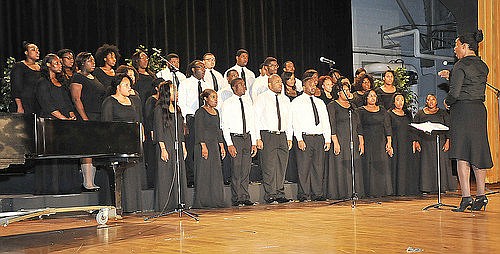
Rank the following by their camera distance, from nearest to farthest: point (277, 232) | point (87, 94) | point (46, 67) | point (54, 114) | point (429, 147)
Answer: point (277, 232), point (54, 114), point (46, 67), point (87, 94), point (429, 147)

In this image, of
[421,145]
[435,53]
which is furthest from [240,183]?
[435,53]

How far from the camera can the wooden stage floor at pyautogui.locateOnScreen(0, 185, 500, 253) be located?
402 cm

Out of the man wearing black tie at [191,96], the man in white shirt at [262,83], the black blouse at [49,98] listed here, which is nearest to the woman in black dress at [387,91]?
the man in white shirt at [262,83]

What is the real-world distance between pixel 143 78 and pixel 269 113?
4.80 feet

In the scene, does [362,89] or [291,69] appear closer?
[291,69]

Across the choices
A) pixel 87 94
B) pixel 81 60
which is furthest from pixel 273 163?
pixel 81 60

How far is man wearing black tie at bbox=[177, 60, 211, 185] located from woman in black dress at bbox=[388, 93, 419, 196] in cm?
241

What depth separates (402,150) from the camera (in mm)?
8727

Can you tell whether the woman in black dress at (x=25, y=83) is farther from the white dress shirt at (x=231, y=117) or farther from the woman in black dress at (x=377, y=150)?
the woman in black dress at (x=377, y=150)

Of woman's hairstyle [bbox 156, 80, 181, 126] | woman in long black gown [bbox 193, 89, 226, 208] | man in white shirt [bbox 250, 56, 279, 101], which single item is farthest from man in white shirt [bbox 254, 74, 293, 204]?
woman's hairstyle [bbox 156, 80, 181, 126]

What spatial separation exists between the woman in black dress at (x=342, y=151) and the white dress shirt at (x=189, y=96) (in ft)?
5.24

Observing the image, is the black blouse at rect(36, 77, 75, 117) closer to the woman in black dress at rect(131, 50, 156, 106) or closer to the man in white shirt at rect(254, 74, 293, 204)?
the woman in black dress at rect(131, 50, 156, 106)

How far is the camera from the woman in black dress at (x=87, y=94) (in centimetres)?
705

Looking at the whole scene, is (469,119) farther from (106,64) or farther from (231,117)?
(106,64)
